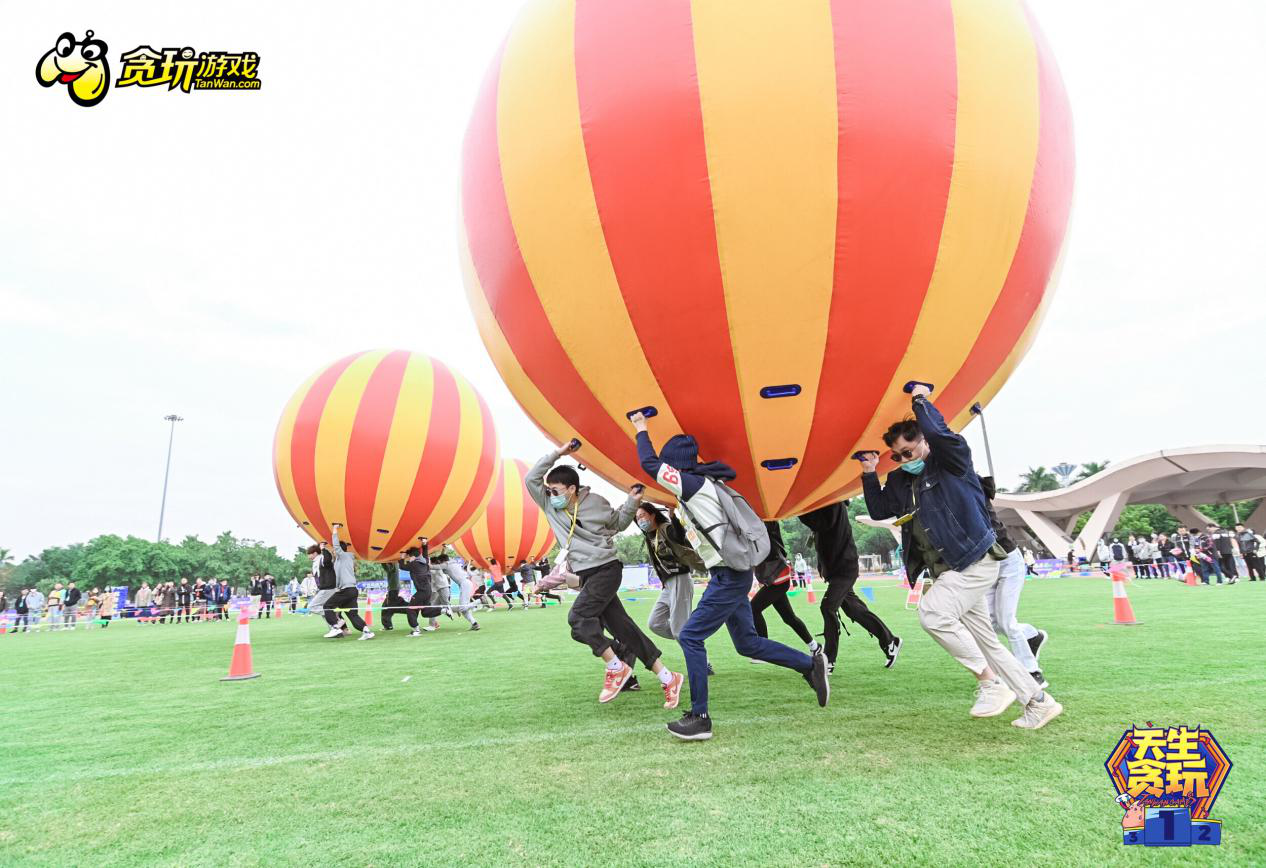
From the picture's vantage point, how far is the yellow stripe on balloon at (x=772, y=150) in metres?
2.70

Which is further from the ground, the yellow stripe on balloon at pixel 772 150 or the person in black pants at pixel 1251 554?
the yellow stripe on balloon at pixel 772 150

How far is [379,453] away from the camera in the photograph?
8.66m

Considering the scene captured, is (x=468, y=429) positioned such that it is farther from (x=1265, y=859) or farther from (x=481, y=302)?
(x=1265, y=859)

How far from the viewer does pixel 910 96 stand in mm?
2750

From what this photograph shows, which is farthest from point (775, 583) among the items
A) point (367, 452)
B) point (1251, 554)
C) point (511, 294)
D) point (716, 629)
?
point (1251, 554)

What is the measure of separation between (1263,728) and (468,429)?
8.70 meters

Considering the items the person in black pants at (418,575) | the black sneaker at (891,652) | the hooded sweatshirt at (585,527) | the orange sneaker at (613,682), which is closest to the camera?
the orange sneaker at (613,682)

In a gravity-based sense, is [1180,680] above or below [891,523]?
below

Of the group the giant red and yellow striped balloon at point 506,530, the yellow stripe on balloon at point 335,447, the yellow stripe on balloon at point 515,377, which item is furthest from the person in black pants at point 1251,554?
the yellow stripe on balloon at point 335,447

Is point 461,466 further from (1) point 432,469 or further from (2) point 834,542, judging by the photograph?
(2) point 834,542

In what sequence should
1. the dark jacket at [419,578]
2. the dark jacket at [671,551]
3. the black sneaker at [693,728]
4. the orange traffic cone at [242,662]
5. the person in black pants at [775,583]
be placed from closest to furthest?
the black sneaker at [693,728] → the dark jacket at [671,551] → the person in black pants at [775,583] → the orange traffic cone at [242,662] → the dark jacket at [419,578]

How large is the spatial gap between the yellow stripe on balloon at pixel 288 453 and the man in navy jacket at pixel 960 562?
789cm

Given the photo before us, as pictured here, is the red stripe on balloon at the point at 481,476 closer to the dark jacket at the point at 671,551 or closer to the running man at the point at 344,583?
the running man at the point at 344,583

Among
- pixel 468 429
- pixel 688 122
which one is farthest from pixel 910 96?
pixel 468 429
